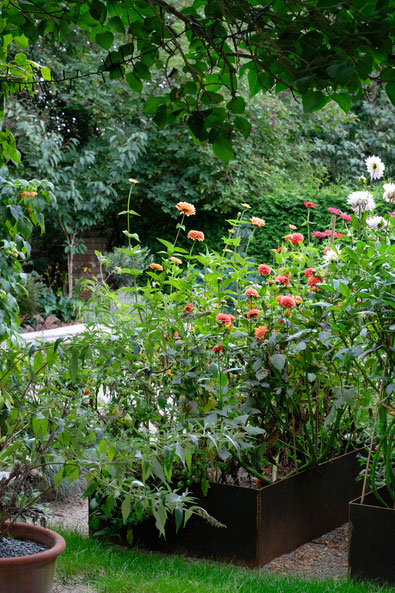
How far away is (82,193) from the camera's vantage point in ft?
37.1

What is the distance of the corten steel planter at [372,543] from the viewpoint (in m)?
3.02

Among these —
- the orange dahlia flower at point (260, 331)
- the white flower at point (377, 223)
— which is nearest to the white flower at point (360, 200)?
the white flower at point (377, 223)

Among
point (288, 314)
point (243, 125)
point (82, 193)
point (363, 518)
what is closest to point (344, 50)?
point (243, 125)

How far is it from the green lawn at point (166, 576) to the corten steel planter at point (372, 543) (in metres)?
0.09

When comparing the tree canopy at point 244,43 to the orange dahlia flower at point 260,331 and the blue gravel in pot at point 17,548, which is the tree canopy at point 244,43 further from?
the blue gravel in pot at point 17,548

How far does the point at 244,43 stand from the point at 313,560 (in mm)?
2435

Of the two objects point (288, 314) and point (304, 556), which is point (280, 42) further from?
point (304, 556)

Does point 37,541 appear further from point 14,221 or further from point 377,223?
point 377,223

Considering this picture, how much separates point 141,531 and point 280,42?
2.47 metres

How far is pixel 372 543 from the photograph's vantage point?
3045 mm

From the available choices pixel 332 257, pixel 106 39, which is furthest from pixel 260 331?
pixel 106 39

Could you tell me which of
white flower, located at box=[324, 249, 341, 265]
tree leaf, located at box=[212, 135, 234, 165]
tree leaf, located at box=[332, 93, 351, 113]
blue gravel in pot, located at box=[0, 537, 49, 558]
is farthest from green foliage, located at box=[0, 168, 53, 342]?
tree leaf, located at box=[332, 93, 351, 113]

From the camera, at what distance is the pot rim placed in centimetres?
245

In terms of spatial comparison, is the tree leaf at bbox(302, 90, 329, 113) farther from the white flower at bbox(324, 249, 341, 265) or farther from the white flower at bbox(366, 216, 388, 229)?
the white flower at bbox(366, 216, 388, 229)
